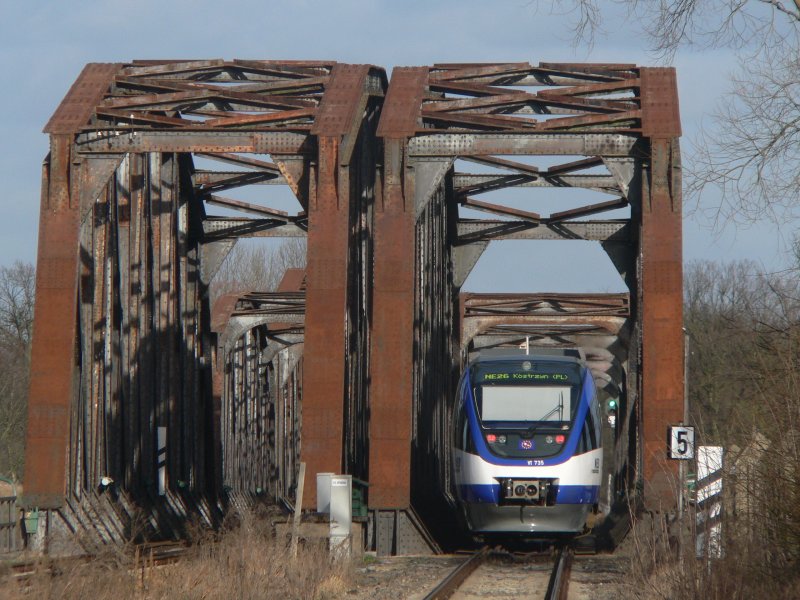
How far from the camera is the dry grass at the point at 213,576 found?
1053 cm

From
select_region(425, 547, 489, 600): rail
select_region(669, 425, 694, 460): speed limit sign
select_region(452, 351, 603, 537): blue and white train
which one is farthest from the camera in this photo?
select_region(452, 351, 603, 537): blue and white train

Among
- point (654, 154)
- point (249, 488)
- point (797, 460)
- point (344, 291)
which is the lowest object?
point (249, 488)

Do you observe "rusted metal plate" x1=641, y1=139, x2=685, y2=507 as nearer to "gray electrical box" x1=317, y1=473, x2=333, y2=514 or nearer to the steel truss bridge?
the steel truss bridge

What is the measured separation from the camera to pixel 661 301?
63.9ft

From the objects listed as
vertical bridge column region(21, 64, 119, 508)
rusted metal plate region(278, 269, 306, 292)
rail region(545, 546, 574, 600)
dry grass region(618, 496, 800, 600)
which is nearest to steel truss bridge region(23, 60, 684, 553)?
vertical bridge column region(21, 64, 119, 508)

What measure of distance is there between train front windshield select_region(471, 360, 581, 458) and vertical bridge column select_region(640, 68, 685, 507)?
184 cm

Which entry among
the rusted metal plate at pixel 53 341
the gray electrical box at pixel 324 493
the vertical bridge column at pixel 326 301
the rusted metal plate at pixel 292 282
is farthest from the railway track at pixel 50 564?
the rusted metal plate at pixel 292 282

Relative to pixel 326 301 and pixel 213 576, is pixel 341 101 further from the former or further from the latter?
pixel 213 576

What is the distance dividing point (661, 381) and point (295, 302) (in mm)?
15274

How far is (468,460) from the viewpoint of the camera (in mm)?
20812

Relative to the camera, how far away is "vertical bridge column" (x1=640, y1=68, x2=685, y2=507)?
1923 centimetres

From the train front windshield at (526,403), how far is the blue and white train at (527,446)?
0.05 ft

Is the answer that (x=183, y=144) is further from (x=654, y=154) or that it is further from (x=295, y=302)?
(x=295, y=302)

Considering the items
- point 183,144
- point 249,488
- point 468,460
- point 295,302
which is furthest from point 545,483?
point 249,488
